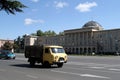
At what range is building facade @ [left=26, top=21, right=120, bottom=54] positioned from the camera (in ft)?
460

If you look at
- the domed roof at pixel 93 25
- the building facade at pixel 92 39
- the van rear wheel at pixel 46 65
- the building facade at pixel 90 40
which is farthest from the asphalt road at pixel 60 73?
the domed roof at pixel 93 25

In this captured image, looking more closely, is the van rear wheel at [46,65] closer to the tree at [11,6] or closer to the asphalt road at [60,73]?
the asphalt road at [60,73]

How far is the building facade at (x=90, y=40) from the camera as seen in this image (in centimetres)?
14012

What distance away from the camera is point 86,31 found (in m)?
155

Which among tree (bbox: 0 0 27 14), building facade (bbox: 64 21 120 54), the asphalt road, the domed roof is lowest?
the asphalt road

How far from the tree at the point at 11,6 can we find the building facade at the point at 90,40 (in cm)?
12755

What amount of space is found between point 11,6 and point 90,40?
149 meters

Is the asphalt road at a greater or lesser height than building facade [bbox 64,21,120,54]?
lesser

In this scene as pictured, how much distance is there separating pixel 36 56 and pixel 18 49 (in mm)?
162226

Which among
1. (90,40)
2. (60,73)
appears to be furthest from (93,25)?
(60,73)

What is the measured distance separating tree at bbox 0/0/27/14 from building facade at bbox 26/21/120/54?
418ft

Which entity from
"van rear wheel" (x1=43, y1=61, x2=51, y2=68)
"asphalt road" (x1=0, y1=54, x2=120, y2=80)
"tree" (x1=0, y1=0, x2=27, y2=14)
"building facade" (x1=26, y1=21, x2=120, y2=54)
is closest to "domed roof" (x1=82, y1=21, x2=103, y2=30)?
"building facade" (x1=26, y1=21, x2=120, y2=54)

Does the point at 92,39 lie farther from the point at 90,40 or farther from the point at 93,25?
the point at 93,25

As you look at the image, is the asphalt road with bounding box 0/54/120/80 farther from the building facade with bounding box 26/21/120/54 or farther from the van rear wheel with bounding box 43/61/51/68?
the building facade with bounding box 26/21/120/54
